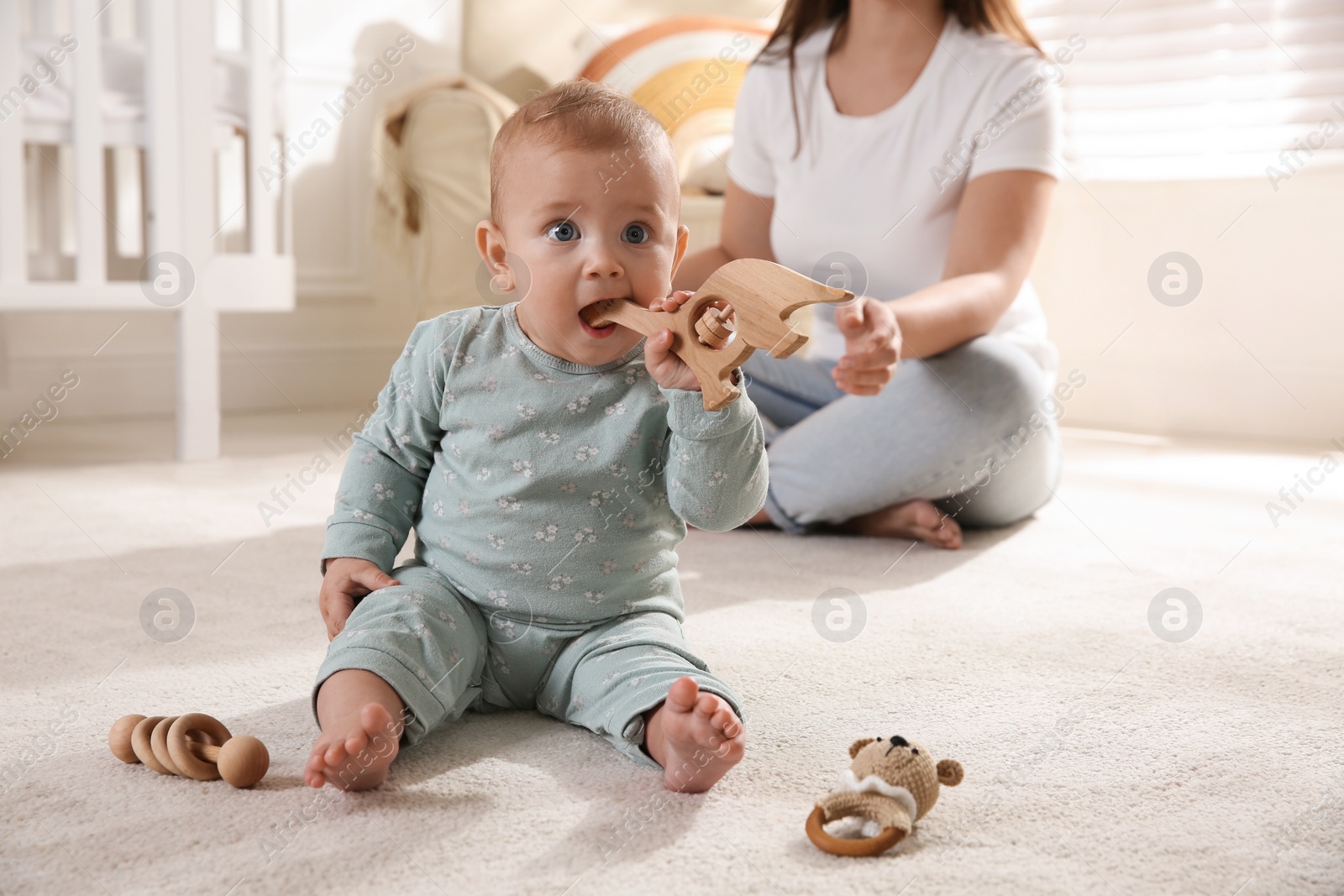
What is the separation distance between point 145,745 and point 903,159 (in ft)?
3.27

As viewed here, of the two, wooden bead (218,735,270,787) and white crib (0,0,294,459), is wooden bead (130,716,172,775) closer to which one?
wooden bead (218,735,270,787)

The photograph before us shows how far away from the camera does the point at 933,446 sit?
120 cm

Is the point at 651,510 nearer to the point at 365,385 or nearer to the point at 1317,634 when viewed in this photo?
the point at 1317,634

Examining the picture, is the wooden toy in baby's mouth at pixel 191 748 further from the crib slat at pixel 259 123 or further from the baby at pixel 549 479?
the crib slat at pixel 259 123

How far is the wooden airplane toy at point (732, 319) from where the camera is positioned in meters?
0.54

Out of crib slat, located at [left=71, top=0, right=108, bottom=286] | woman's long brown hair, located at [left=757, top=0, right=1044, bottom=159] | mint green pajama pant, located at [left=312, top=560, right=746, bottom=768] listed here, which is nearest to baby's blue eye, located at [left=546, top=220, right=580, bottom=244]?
mint green pajama pant, located at [left=312, top=560, right=746, bottom=768]

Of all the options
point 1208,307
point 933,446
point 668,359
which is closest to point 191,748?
point 668,359

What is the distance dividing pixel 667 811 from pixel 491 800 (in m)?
0.09

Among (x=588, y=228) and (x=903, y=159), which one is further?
(x=903, y=159)

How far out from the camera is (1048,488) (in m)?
1.36

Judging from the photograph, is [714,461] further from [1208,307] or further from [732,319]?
[1208,307]

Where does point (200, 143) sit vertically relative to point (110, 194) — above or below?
above

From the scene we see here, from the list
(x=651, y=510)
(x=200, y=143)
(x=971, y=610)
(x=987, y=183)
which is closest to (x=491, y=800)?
(x=651, y=510)

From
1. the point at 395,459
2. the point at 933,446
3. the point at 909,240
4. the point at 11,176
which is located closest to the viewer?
the point at 395,459
